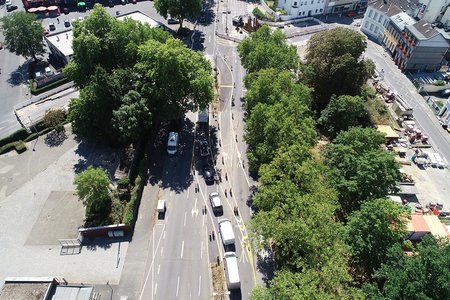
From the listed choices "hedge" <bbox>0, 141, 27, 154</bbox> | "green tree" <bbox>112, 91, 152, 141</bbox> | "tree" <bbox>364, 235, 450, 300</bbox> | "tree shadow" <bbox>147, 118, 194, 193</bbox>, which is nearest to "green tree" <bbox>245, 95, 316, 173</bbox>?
"tree shadow" <bbox>147, 118, 194, 193</bbox>

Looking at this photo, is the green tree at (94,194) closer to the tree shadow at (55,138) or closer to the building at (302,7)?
the tree shadow at (55,138)

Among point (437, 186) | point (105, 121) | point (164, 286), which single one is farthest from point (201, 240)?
point (437, 186)

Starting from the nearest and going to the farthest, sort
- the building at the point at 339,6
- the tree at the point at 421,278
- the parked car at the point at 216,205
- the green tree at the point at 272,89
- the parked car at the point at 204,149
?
the tree at the point at 421,278 < the parked car at the point at 216,205 < the green tree at the point at 272,89 < the parked car at the point at 204,149 < the building at the point at 339,6

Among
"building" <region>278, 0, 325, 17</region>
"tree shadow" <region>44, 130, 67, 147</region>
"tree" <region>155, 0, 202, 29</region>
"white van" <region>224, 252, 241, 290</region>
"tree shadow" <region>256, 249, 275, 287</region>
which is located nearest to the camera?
"white van" <region>224, 252, 241, 290</region>

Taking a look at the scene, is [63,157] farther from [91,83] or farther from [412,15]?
[412,15]

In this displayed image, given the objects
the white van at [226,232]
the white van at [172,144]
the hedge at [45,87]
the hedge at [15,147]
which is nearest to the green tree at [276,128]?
the white van at [226,232]

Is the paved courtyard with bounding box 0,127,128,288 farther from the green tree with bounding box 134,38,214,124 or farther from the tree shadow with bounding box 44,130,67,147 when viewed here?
the green tree with bounding box 134,38,214,124
